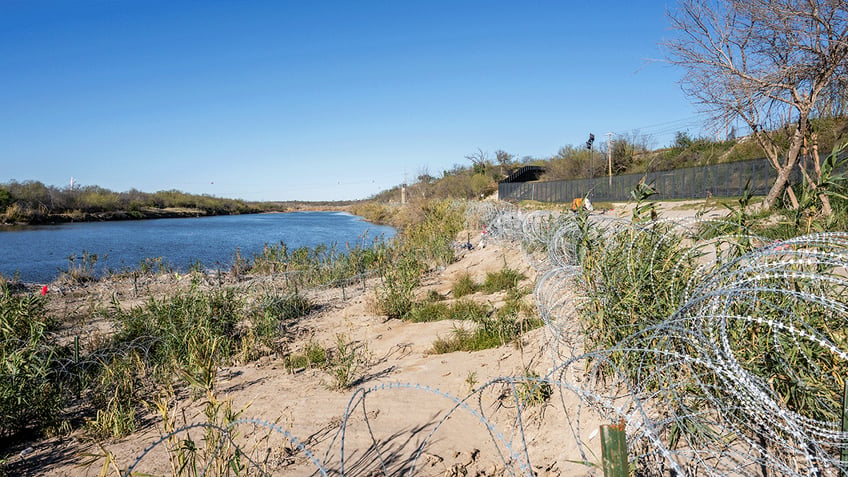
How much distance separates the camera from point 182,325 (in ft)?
21.9

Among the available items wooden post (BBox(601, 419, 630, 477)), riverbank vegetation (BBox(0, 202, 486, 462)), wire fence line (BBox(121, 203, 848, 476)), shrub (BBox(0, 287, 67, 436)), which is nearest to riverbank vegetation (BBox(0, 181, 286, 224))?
riverbank vegetation (BBox(0, 202, 486, 462))

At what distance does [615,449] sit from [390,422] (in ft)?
8.98

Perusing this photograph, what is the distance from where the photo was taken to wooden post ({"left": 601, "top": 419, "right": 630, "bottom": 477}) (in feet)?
6.31

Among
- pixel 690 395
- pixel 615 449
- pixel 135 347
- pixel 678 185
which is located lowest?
pixel 135 347

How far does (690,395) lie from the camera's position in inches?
127

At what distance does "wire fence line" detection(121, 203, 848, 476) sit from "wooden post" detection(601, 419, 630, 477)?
0.18 meters

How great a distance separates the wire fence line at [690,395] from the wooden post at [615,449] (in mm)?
176

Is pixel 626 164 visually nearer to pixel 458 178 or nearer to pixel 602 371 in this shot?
pixel 458 178

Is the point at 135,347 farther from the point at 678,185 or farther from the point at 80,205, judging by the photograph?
the point at 80,205

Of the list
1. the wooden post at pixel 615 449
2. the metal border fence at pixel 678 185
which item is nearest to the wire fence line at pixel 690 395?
the wooden post at pixel 615 449

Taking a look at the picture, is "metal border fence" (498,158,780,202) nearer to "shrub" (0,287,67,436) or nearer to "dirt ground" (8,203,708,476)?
"dirt ground" (8,203,708,476)

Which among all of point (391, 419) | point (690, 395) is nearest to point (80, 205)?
point (391, 419)

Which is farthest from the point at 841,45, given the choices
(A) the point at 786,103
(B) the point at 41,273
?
(B) the point at 41,273

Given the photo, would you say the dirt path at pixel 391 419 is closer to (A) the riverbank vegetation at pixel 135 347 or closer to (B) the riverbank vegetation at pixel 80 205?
(A) the riverbank vegetation at pixel 135 347
